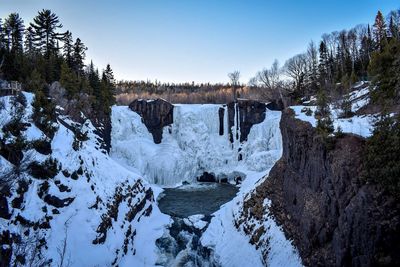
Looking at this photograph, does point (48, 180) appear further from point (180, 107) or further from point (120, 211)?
point (180, 107)

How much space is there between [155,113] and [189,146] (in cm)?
643

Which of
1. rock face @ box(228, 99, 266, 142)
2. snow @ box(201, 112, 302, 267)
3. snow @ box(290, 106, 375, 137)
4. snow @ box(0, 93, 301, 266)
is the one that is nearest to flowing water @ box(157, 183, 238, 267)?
snow @ box(0, 93, 301, 266)

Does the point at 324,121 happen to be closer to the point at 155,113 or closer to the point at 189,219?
the point at 189,219

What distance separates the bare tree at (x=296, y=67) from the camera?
49906mm

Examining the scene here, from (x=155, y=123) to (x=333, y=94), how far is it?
29.0m

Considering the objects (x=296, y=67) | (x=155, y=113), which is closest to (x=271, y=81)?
(x=296, y=67)

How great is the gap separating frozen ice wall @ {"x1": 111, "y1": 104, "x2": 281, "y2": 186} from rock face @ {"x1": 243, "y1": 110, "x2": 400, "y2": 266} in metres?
18.9

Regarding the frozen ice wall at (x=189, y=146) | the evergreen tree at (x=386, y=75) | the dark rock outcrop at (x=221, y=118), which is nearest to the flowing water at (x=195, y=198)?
the frozen ice wall at (x=189, y=146)

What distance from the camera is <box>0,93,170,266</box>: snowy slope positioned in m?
13.7

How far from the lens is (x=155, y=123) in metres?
43.9

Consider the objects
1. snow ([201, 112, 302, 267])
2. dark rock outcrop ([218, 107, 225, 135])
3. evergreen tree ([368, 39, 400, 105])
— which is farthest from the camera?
dark rock outcrop ([218, 107, 225, 135])

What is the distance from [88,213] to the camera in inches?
642

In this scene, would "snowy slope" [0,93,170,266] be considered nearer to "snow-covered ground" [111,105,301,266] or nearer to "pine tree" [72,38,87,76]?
"snow-covered ground" [111,105,301,266]

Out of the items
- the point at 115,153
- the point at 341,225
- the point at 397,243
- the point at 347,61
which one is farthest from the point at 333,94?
the point at 347,61
